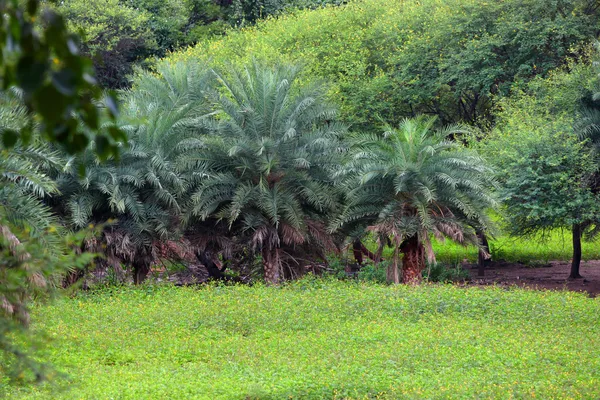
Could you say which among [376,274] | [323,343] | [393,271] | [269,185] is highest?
[269,185]

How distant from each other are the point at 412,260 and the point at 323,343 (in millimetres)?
6997

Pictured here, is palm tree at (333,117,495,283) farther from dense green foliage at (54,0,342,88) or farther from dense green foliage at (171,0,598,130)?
dense green foliage at (54,0,342,88)

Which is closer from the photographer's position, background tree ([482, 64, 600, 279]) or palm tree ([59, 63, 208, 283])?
palm tree ([59, 63, 208, 283])

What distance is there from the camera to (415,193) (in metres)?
16.8

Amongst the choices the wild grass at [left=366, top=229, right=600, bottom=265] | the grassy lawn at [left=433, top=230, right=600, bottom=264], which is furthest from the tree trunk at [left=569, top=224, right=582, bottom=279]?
the grassy lawn at [left=433, top=230, right=600, bottom=264]

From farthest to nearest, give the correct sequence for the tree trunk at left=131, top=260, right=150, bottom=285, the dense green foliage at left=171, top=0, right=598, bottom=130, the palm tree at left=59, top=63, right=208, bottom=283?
1. the dense green foliage at left=171, top=0, right=598, bottom=130
2. the tree trunk at left=131, top=260, right=150, bottom=285
3. the palm tree at left=59, top=63, right=208, bottom=283

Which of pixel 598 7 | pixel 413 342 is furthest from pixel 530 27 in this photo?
pixel 413 342

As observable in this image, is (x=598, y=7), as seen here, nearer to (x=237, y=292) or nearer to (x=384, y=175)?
(x=384, y=175)

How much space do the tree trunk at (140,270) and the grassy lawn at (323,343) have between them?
2.23 meters

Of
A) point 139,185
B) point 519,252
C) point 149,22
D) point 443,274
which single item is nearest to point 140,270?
point 139,185

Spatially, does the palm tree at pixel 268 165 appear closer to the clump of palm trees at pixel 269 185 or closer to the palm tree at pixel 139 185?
the clump of palm trees at pixel 269 185

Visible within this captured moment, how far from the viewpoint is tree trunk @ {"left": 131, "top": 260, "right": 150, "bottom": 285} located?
1762cm

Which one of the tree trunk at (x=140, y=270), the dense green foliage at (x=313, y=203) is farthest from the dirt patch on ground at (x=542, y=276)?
the tree trunk at (x=140, y=270)

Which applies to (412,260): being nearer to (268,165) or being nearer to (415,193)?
(415,193)
